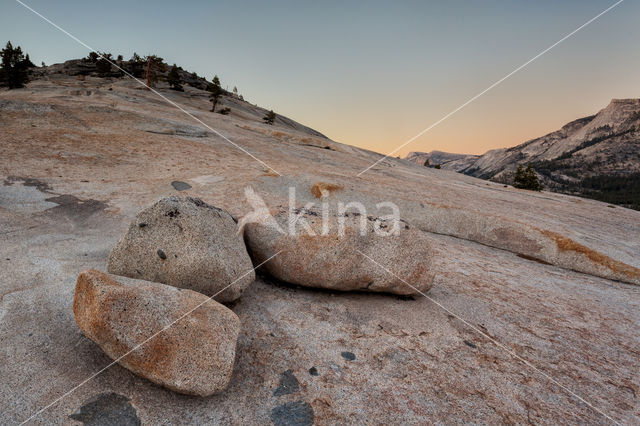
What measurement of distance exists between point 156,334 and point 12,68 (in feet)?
229

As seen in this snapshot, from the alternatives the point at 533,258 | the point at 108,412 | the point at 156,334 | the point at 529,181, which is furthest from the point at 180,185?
the point at 529,181

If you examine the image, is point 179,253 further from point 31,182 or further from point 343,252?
point 31,182

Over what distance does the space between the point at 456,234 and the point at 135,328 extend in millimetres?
12934

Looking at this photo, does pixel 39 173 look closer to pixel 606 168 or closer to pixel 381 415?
pixel 381 415

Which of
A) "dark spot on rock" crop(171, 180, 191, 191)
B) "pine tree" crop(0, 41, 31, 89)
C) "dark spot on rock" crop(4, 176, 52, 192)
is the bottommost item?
"dark spot on rock" crop(4, 176, 52, 192)

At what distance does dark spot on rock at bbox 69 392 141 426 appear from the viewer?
329cm

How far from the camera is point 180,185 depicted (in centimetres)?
1424

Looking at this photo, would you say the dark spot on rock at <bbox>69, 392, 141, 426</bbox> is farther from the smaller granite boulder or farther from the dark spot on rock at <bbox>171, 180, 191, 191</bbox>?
the dark spot on rock at <bbox>171, 180, 191, 191</bbox>

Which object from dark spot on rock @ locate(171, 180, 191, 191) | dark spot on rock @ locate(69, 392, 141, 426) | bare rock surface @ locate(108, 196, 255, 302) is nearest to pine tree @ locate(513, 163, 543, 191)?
dark spot on rock @ locate(171, 180, 191, 191)

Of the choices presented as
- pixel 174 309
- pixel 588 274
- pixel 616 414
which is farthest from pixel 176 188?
pixel 588 274

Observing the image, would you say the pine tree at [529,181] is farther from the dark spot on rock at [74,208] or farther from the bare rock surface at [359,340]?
the dark spot on rock at [74,208]

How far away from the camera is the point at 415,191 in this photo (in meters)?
17.8

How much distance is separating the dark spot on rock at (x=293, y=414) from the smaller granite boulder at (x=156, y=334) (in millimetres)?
735

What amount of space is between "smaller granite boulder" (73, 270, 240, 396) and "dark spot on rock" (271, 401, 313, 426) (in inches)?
28.9
